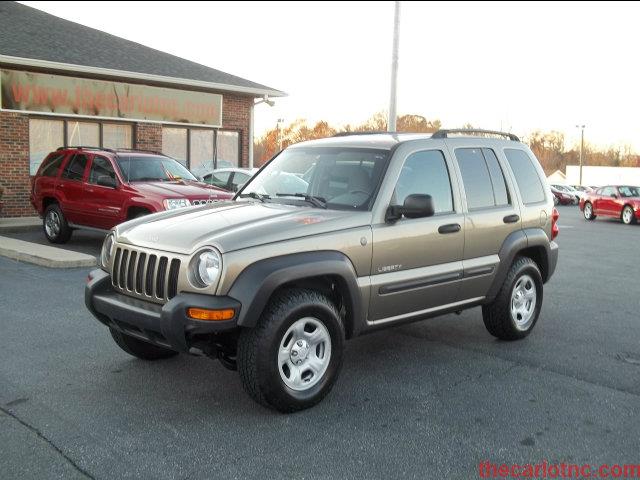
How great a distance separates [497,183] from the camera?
642 centimetres

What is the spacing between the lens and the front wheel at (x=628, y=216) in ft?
84.5

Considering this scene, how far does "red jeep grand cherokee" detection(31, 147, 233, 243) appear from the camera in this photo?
37.2ft

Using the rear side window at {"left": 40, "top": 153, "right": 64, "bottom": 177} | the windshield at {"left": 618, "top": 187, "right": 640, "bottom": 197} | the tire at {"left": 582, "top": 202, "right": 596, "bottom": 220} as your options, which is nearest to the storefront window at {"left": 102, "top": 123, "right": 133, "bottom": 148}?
the rear side window at {"left": 40, "top": 153, "right": 64, "bottom": 177}

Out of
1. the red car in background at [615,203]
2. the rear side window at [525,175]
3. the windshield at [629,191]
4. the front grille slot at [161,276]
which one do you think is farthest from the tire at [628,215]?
the front grille slot at [161,276]

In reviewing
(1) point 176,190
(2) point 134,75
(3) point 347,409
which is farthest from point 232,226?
(2) point 134,75

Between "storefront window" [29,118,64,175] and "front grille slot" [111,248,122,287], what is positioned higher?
"storefront window" [29,118,64,175]

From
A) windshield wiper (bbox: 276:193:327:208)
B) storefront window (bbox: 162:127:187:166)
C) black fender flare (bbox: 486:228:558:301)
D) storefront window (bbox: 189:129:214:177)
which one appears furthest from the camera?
storefront window (bbox: 189:129:214:177)

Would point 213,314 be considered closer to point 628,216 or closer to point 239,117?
point 239,117

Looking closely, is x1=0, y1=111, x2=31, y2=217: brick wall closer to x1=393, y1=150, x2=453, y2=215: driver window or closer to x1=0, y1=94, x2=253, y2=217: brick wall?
x1=0, y1=94, x2=253, y2=217: brick wall

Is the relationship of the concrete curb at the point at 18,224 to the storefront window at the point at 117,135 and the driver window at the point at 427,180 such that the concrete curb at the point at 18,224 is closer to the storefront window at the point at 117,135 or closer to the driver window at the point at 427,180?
the storefront window at the point at 117,135

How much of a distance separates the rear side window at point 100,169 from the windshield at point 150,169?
0.20 metres

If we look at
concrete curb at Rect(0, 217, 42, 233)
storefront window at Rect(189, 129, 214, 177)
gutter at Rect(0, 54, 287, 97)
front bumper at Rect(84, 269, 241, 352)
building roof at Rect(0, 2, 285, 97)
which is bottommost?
concrete curb at Rect(0, 217, 42, 233)

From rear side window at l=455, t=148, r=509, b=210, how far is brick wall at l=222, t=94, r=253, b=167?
1529 cm

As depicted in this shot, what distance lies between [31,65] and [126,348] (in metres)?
12.6
